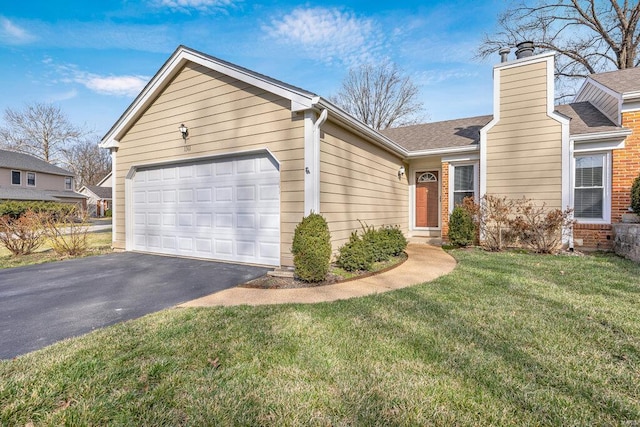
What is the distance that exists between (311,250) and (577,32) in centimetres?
1904

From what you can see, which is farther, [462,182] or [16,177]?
[16,177]

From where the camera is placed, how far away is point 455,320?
3.15 meters

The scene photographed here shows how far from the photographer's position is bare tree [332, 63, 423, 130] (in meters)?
23.2

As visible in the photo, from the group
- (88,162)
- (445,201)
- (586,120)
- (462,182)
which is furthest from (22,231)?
(88,162)

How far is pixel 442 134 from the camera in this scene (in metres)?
10.5

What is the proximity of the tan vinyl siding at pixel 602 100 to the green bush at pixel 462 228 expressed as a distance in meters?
4.39

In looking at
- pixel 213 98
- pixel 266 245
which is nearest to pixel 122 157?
pixel 213 98

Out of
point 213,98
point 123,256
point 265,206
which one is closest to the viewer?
point 265,206

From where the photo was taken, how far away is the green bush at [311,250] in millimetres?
4840

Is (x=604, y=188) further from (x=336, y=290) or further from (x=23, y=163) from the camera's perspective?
(x=23, y=163)

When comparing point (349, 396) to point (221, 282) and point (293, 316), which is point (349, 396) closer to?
point (293, 316)

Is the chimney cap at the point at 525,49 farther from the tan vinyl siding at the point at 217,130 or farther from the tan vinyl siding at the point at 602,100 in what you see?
the tan vinyl siding at the point at 217,130

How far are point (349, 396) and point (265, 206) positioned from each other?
4.51 metres

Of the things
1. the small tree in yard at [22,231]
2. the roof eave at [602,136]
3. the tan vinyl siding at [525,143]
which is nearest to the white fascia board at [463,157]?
the tan vinyl siding at [525,143]
